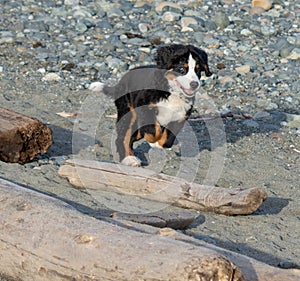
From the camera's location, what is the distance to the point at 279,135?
8.05 metres

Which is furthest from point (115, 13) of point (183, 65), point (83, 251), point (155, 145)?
point (83, 251)

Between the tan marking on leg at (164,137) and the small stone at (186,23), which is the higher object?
the tan marking on leg at (164,137)

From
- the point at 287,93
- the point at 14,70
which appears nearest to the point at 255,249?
the point at 287,93

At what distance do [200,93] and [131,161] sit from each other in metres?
2.76

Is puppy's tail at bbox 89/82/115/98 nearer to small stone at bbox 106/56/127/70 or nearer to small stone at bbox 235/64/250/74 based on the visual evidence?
small stone at bbox 106/56/127/70

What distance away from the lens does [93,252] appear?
3.66 m

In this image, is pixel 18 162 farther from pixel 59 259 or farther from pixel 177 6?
pixel 177 6

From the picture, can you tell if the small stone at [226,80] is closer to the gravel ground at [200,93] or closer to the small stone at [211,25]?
the gravel ground at [200,93]

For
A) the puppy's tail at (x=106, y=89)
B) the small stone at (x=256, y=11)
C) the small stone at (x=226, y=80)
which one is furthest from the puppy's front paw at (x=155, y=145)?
the small stone at (x=256, y=11)

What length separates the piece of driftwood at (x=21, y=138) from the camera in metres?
5.96

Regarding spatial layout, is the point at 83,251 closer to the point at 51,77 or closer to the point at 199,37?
the point at 51,77

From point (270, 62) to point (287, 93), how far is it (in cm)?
108

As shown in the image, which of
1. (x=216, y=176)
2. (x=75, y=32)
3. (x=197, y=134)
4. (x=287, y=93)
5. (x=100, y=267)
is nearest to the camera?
(x=100, y=267)

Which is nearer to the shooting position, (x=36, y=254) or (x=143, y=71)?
(x=36, y=254)
